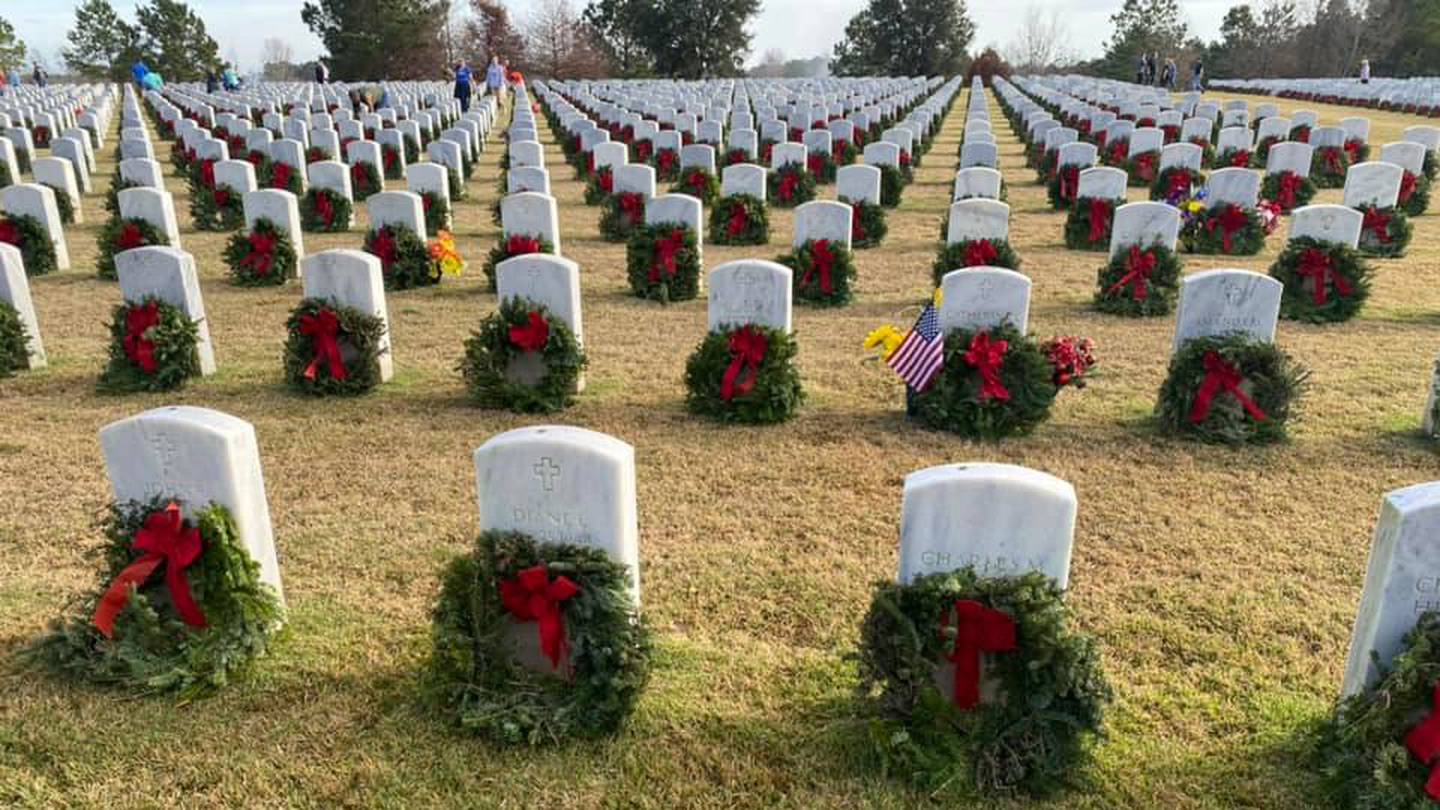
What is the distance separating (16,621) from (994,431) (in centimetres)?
519

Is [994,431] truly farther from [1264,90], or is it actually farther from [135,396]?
[1264,90]

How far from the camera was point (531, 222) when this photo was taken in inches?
388

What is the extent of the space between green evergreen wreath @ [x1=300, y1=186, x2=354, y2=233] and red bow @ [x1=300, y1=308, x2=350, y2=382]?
22.0 ft

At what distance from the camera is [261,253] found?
1041cm

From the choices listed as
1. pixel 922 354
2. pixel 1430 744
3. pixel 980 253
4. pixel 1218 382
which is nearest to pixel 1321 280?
pixel 980 253

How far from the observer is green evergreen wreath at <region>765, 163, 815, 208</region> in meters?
15.4

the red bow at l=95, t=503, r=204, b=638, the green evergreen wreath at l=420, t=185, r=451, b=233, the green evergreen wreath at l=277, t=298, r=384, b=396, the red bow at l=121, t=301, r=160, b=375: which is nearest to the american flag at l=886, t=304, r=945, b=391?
the green evergreen wreath at l=277, t=298, r=384, b=396

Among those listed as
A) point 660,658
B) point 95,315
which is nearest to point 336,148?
point 95,315

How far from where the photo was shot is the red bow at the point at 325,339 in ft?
23.3

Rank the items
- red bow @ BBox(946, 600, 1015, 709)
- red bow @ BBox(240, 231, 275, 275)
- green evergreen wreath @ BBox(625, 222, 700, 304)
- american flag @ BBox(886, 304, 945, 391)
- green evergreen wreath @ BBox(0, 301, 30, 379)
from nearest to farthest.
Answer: red bow @ BBox(946, 600, 1015, 709)
american flag @ BBox(886, 304, 945, 391)
green evergreen wreath @ BBox(0, 301, 30, 379)
green evergreen wreath @ BBox(625, 222, 700, 304)
red bow @ BBox(240, 231, 275, 275)

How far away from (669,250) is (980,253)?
9.45 feet

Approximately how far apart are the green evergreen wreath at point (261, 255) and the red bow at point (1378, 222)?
11.7 metres

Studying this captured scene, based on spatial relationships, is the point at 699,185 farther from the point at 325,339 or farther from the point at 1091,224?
the point at 325,339

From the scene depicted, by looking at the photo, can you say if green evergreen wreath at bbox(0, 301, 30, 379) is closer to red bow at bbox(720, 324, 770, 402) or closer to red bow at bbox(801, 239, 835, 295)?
red bow at bbox(720, 324, 770, 402)
